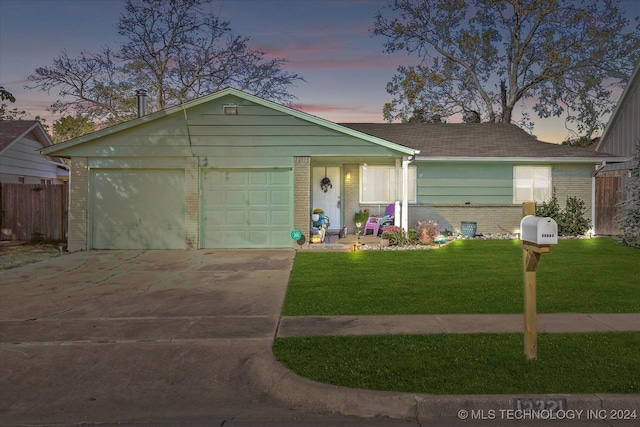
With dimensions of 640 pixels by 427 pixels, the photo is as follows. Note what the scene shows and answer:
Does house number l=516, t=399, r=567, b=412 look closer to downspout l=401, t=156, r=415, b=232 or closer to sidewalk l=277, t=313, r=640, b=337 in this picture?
sidewalk l=277, t=313, r=640, b=337

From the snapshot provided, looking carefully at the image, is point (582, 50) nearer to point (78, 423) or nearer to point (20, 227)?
A: point (20, 227)

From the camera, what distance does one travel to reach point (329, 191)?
18656mm

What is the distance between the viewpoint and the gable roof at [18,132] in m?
21.8

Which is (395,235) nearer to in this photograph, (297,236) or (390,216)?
(390,216)

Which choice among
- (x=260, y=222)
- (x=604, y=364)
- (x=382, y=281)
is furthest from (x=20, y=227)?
(x=604, y=364)

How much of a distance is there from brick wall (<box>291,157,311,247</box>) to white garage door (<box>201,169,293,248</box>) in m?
0.20

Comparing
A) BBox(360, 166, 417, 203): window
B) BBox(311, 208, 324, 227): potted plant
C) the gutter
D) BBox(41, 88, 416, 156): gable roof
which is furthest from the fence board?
BBox(311, 208, 324, 227): potted plant

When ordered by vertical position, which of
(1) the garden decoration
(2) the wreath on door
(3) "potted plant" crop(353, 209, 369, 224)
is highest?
(2) the wreath on door

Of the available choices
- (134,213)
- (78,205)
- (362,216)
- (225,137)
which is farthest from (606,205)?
(78,205)

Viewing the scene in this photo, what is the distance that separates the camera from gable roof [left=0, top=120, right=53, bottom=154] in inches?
860

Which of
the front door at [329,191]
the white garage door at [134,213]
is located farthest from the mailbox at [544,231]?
the front door at [329,191]

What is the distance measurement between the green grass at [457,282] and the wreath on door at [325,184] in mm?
4964

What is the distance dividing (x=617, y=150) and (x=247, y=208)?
1640cm

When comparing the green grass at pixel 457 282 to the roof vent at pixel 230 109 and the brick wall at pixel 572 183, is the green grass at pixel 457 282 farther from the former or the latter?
the roof vent at pixel 230 109
